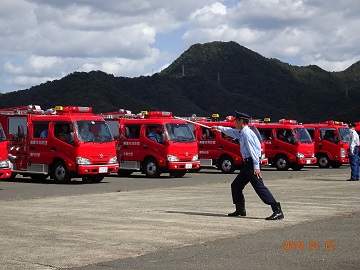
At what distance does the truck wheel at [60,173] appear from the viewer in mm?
24312

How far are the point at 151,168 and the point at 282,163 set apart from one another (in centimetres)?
839

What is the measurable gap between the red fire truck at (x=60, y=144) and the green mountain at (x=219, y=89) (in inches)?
2342

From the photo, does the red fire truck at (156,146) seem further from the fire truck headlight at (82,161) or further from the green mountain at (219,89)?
the green mountain at (219,89)

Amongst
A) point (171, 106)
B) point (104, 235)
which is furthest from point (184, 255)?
point (171, 106)

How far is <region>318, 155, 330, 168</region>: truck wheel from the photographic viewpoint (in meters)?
37.2

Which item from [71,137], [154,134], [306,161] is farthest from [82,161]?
[306,161]

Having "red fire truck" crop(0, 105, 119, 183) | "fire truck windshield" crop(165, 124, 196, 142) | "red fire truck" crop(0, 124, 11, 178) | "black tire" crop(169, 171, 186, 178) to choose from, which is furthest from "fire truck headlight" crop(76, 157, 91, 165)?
"black tire" crop(169, 171, 186, 178)

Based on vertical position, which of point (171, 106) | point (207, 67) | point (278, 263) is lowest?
point (278, 263)

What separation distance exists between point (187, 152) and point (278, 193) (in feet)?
28.7

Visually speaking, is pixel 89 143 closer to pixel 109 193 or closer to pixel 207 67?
pixel 109 193

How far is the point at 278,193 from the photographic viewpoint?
19.4 meters

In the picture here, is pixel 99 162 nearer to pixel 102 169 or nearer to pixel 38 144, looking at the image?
pixel 102 169

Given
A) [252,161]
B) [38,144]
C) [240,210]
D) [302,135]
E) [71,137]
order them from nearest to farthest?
[252,161], [240,210], [71,137], [38,144], [302,135]

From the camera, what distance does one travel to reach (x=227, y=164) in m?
31.5
